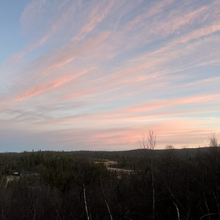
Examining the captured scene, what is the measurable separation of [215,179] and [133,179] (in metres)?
8.28

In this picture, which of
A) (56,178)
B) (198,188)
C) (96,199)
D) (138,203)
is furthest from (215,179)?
(56,178)

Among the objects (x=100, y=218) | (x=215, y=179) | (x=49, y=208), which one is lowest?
(x=100, y=218)

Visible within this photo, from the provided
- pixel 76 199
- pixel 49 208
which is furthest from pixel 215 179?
pixel 49 208

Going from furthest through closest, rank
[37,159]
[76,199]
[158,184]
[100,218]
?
[37,159]
[158,184]
[76,199]
[100,218]

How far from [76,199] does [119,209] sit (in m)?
3.33

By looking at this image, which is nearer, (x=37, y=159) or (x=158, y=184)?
(x=158, y=184)

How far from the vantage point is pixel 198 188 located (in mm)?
16062

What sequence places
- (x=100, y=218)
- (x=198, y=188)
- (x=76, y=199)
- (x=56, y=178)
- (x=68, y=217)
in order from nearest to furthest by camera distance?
(x=68, y=217), (x=100, y=218), (x=76, y=199), (x=198, y=188), (x=56, y=178)

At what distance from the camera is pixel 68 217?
1245cm

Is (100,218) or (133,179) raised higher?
(133,179)

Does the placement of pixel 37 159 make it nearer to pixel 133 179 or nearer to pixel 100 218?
pixel 133 179

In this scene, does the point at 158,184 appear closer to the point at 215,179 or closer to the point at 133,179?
the point at 133,179

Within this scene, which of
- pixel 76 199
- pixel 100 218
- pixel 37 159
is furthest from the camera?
pixel 37 159

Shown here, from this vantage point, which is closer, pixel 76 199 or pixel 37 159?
pixel 76 199
